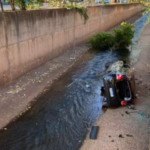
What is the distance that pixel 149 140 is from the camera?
19.3ft

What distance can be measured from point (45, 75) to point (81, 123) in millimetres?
4613

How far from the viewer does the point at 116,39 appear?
57.2ft

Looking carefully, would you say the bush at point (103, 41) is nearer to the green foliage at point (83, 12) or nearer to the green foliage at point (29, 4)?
the green foliage at point (83, 12)

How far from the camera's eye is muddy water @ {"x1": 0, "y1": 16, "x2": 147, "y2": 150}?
21.2 ft

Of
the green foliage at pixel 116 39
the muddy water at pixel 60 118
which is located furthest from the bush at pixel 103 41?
the muddy water at pixel 60 118

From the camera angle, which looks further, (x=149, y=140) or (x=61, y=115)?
(x=61, y=115)

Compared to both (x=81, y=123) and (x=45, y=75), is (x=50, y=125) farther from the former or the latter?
(x=45, y=75)

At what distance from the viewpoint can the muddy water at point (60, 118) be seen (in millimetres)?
6457

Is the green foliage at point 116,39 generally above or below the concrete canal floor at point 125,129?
above

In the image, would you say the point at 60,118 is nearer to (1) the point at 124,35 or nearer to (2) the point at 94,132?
(2) the point at 94,132

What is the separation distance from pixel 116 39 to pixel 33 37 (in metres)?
7.82

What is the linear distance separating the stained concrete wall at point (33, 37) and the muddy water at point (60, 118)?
76.1 inches

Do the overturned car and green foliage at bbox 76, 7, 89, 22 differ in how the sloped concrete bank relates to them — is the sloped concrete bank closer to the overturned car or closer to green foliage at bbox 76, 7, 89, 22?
the overturned car

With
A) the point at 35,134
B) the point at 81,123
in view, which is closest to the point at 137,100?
the point at 81,123
